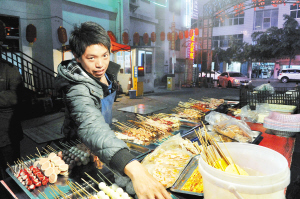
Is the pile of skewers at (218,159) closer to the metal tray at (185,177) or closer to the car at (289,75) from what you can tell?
the metal tray at (185,177)

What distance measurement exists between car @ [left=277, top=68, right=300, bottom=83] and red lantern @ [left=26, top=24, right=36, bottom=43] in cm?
2827

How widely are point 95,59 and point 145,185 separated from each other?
1279 millimetres

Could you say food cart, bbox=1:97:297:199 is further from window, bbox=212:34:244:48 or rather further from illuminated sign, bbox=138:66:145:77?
window, bbox=212:34:244:48

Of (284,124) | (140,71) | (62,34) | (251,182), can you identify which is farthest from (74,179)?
(140,71)

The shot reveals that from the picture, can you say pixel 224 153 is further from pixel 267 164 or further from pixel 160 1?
pixel 160 1

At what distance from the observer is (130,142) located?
2.52m

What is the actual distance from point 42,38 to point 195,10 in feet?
61.8

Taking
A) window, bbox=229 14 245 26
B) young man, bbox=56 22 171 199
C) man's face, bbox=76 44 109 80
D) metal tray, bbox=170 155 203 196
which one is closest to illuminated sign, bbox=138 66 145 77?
young man, bbox=56 22 171 199

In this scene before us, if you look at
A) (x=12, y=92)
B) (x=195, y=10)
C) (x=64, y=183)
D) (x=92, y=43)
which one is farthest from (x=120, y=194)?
(x=195, y=10)

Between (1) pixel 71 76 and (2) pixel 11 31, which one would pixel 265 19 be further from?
(1) pixel 71 76

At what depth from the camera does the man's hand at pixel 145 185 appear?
1026 mm

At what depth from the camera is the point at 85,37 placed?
1765 millimetres

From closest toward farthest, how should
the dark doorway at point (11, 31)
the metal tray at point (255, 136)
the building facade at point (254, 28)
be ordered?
the metal tray at point (255, 136) < the dark doorway at point (11, 31) < the building facade at point (254, 28)

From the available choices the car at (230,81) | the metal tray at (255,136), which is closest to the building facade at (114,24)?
the car at (230,81)
